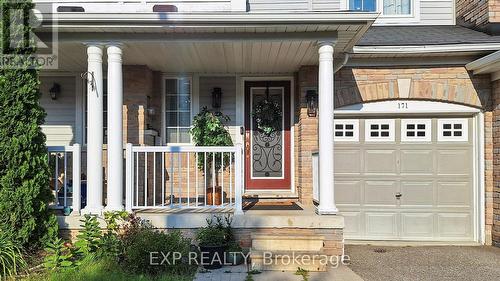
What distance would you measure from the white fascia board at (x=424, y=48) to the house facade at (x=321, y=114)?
2 centimetres

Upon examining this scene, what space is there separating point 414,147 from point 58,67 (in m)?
6.32

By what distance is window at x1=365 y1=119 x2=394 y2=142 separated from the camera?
24.2ft

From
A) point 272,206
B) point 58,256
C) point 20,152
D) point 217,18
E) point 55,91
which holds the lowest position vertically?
point 58,256

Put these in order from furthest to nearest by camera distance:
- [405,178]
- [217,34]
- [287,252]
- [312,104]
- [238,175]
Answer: [405,178], [312,104], [217,34], [238,175], [287,252]

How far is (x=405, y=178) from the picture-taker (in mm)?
7348

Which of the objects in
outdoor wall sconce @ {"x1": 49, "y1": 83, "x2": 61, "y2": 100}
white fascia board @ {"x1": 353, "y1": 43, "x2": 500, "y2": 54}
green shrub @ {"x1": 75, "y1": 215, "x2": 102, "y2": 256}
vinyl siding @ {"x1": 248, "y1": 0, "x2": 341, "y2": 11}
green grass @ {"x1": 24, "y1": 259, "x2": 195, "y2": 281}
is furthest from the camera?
vinyl siding @ {"x1": 248, "y1": 0, "x2": 341, "y2": 11}

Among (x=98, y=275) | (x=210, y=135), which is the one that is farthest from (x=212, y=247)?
(x=210, y=135)

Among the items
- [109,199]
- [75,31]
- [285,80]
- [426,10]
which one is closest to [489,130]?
[426,10]

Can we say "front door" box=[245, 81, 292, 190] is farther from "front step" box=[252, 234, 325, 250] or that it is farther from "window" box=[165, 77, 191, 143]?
"front step" box=[252, 234, 325, 250]

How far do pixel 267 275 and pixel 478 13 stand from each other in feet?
20.1

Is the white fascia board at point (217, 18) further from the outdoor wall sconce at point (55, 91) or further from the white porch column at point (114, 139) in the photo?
the outdoor wall sconce at point (55, 91)

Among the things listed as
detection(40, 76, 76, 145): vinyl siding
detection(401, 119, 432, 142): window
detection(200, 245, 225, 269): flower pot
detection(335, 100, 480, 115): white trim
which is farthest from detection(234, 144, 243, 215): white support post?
detection(40, 76, 76, 145): vinyl siding

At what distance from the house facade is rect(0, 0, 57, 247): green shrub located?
724 millimetres

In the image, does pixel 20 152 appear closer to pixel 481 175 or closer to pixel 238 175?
pixel 238 175
